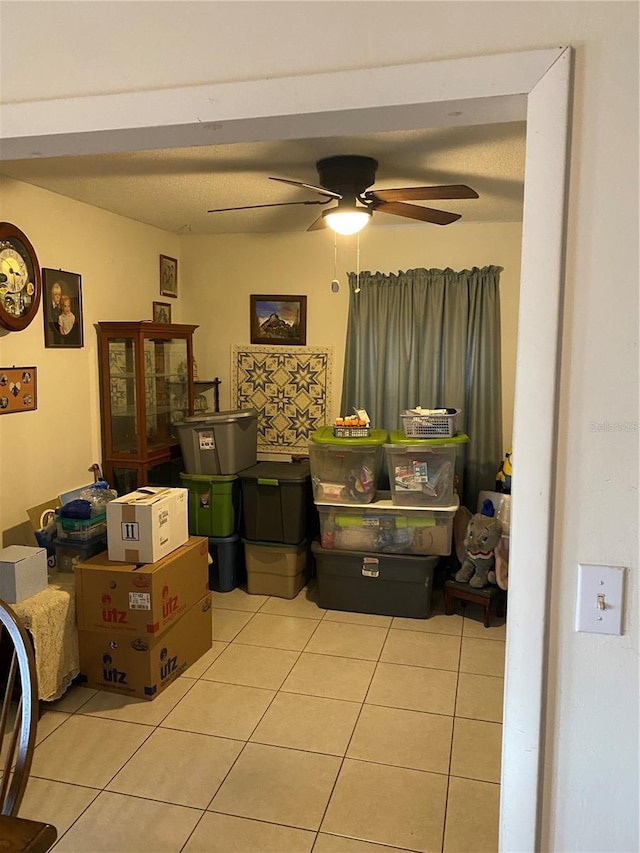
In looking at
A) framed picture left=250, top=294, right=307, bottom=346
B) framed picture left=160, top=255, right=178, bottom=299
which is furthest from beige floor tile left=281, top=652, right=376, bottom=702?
framed picture left=160, top=255, right=178, bottom=299

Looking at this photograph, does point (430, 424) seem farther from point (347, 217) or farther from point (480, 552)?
point (347, 217)

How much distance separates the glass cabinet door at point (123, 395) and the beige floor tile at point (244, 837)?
235cm

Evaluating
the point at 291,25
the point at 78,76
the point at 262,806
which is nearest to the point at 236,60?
the point at 291,25

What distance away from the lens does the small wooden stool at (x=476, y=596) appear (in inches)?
146

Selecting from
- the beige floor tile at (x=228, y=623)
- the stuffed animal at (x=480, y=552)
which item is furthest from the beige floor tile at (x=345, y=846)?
the stuffed animal at (x=480, y=552)

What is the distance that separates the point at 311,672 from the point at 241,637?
53cm

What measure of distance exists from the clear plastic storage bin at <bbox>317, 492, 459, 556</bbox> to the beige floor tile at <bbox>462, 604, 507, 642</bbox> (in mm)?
401

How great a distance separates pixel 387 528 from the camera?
3904mm

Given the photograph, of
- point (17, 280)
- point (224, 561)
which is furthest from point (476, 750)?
point (17, 280)

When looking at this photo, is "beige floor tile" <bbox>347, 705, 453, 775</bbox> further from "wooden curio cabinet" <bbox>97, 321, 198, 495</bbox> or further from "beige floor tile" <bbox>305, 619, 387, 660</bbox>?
"wooden curio cabinet" <bbox>97, 321, 198, 495</bbox>

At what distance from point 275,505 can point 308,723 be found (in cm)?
156

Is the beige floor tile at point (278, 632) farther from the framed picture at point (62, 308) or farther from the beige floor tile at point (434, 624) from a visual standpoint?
the framed picture at point (62, 308)

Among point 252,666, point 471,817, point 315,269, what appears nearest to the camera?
point 471,817

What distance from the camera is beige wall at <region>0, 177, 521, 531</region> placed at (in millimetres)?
3389
